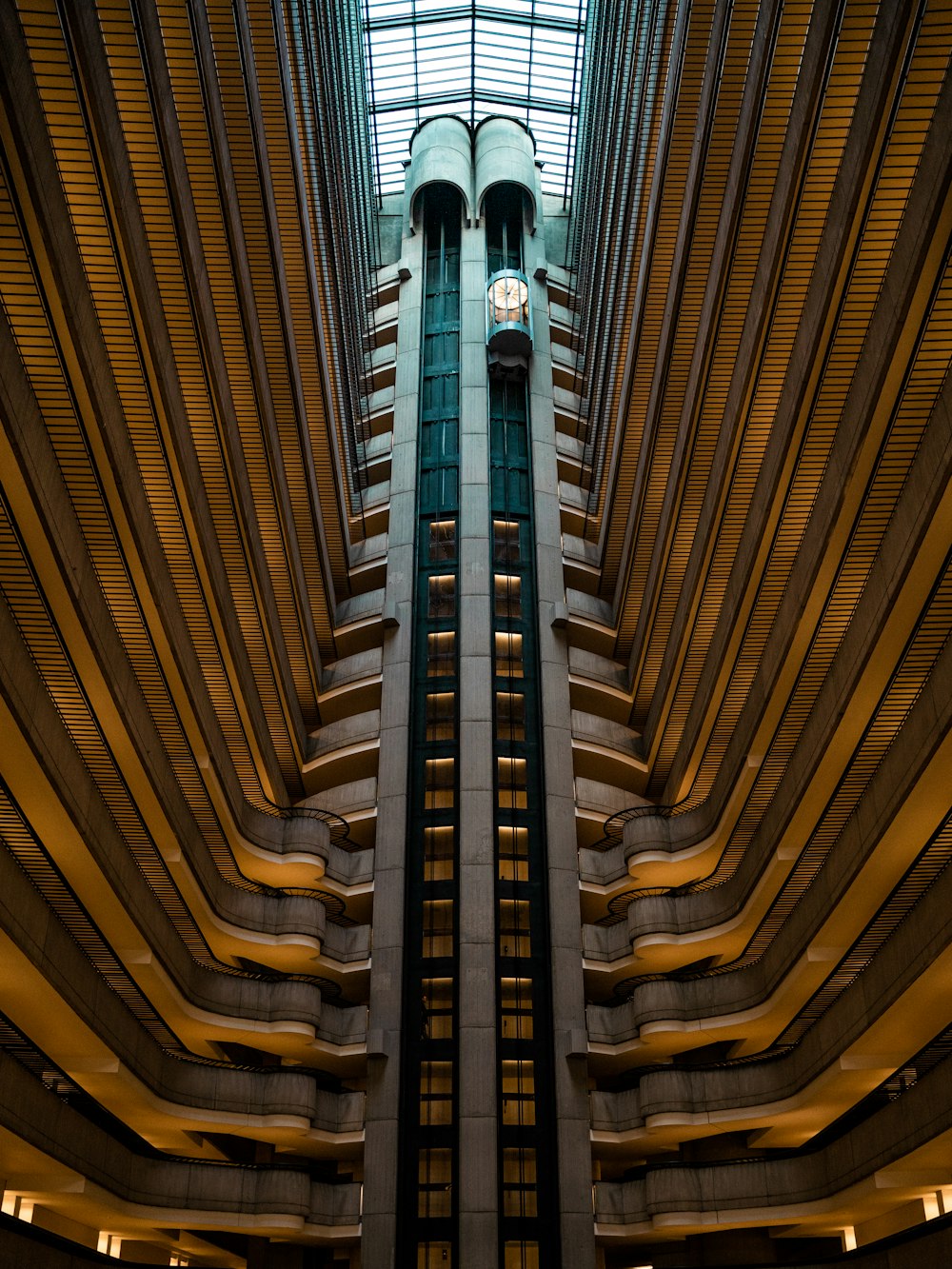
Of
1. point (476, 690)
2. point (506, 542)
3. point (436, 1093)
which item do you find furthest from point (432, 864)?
point (506, 542)

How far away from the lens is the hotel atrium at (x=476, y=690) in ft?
68.9

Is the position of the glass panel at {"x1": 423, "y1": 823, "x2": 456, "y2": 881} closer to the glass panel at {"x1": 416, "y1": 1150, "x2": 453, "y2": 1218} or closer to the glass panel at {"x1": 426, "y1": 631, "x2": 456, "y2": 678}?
the glass panel at {"x1": 426, "y1": 631, "x2": 456, "y2": 678}

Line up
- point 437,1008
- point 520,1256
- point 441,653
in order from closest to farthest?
point 520,1256 → point 437,1008 → point 441,653

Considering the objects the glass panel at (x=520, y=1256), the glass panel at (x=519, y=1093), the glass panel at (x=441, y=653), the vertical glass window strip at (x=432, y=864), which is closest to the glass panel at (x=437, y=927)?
the vertical glass window strip at (x=432, y=864)

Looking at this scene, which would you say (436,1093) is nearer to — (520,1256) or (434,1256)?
(434,1256)

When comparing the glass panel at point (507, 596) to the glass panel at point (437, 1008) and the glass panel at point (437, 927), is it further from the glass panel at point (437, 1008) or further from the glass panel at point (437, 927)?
the glass panel at point (437, 1008)

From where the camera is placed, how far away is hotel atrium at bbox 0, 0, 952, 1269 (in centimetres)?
2102

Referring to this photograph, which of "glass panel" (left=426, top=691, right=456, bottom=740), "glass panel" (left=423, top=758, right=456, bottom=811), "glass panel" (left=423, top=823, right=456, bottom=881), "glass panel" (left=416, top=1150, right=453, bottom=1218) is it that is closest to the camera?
"glass panel" (left=416, top=1150, right=453, bottom=1218)

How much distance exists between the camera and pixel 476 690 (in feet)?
133

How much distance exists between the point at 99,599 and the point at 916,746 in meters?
15.7

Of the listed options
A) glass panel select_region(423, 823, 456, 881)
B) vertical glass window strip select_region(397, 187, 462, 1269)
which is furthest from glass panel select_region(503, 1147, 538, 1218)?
glass panel select_region(423, 823, 456, 881)

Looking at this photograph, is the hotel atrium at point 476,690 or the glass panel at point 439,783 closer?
the hotel atrium at point 476,690

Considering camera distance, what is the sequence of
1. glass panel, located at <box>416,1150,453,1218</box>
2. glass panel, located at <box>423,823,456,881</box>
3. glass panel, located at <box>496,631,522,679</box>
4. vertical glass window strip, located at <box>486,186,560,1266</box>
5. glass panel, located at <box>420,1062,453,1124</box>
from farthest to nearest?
glass panel, located at <box>496,631,522,679</box> → glass panel, located at <box>423,823,456,881</box> → glass panel, located at <box>420,1062,453,1124</box> → vertical glass window strip, located at <box>486,186,560,1266</box> → glass panel, located at <box>416,1150,453,1218</box>

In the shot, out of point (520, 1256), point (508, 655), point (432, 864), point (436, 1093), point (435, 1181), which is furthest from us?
point (508, 655)
